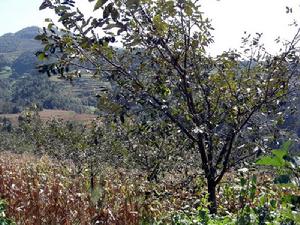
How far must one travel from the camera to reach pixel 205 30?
12.5ft

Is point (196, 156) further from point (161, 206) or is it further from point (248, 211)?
point (248, 211)

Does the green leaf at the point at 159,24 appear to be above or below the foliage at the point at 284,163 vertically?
above

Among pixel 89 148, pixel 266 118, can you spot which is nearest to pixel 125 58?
pixel 266 118

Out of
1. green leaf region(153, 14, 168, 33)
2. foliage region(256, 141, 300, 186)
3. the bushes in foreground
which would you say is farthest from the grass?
foliage region(256, 141, 300, 186)

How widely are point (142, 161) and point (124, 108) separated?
3175 mm

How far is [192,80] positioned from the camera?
3.79 metres

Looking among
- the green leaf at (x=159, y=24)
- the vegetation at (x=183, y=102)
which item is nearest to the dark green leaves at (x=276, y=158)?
the vegetation at (x=183, y=102)

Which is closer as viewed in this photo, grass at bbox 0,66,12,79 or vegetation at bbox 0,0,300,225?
vegetation at bbox 0,0,300,225

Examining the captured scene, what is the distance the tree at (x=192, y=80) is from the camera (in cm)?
339

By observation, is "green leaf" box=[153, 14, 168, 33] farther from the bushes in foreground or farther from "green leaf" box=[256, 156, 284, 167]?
"green leaf" box=[256, 156, 284, 167]

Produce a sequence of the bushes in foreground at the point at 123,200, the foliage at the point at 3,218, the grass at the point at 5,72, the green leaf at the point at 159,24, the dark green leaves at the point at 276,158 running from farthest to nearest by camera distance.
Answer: the grass at the point at 5,72 → the foliage at the point at 3,218 → the bushes in foreground at the point at 123,200 → the green leaf at the point at 159,24 → the dark green leaves at the point at 276,158

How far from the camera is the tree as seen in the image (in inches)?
133

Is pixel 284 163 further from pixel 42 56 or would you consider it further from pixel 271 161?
pixel 42 56

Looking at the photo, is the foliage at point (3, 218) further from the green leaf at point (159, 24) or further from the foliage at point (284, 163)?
the foliage at point (284, 163)
